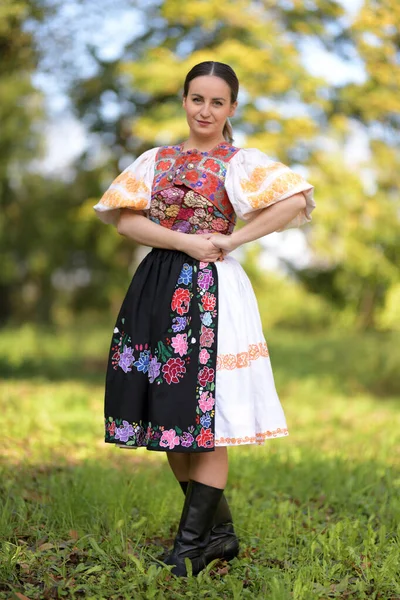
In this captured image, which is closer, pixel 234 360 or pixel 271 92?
pixel 234 360

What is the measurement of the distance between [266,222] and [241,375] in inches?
20.0

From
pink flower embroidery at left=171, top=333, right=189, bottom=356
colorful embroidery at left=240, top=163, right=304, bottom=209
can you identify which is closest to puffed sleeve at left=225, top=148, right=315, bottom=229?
colorful embroidery at left=240, top=163, right=304, bottom=209

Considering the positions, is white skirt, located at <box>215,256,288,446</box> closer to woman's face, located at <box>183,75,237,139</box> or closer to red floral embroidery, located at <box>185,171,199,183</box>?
red floral embroidery, located at <box>185,171,199,183</box>

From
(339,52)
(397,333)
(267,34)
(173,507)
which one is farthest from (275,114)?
(173,507)

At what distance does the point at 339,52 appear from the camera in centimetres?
800

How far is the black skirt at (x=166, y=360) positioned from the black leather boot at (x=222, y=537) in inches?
15.3

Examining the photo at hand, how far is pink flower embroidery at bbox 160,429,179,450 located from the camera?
2.44m

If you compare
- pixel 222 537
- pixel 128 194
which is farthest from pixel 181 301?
pixel 222 537

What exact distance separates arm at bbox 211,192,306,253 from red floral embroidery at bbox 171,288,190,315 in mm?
194

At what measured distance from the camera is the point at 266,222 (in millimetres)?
2531

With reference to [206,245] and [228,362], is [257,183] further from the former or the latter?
[228,362]

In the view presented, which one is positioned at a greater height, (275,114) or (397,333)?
(275,114)

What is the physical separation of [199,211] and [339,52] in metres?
6.07

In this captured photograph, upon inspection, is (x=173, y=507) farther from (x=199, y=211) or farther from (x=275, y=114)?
(x=275, y=114)
